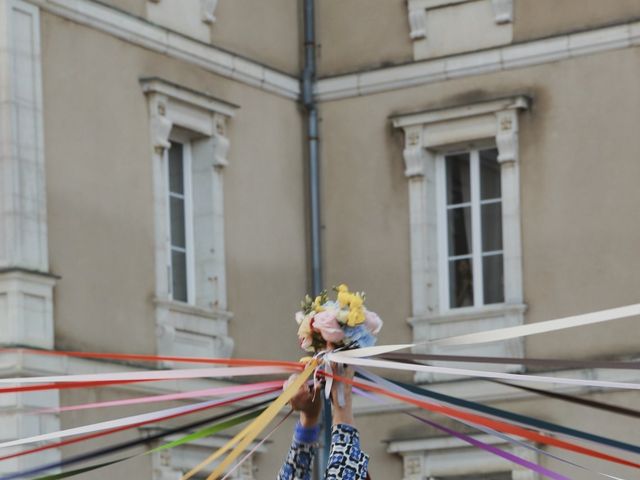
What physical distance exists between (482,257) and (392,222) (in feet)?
3.08

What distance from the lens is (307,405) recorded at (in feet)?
22.7

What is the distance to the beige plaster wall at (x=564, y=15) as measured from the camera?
57.4 feet

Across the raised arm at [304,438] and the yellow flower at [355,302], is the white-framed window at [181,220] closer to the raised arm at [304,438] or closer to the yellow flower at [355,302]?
the yellow flower at [355,302]

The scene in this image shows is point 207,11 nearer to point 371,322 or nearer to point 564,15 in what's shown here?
point 564,15

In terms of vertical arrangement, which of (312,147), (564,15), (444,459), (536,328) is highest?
(564,15)

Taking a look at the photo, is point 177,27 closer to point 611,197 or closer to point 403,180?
point 403,180

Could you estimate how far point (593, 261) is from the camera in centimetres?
1739

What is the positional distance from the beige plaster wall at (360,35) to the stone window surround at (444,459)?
363 centimetres

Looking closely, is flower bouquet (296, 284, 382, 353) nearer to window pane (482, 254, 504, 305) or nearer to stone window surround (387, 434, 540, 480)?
stone window surround (387, 434, 540, 480)

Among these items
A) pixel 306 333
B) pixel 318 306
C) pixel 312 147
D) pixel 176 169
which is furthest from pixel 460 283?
pixel 306 333

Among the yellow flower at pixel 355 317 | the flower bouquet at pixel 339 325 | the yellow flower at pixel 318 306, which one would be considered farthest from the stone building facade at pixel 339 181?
the yellow flower at pixel 355 317

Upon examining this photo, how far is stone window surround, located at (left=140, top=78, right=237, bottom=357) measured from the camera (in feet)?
55.6

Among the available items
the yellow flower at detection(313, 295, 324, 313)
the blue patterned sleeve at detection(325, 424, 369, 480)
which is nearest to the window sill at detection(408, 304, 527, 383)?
the yellow flower at detection(313, 295, 324, 313)

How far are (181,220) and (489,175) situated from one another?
2910 millimetres
